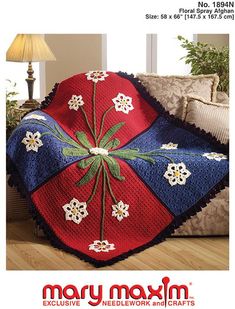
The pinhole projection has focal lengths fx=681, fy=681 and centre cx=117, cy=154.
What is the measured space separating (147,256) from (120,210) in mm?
262

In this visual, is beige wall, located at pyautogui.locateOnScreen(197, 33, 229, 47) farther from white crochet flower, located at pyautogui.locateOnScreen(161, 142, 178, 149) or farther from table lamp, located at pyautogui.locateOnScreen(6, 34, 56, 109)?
white crochet flower, located at pyautogui.locateOnScreen(161, 142, 178, 149)

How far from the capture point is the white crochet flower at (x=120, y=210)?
3.18m

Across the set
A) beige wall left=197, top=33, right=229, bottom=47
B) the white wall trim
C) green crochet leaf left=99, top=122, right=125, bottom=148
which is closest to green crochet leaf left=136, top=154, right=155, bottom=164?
green crochet leaf left=99, top=122, right=125, bottom=148

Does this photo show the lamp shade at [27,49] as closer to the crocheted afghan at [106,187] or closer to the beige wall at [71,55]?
the crocheted afghan at [106,187]

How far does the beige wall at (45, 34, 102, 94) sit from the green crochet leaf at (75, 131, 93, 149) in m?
2.16

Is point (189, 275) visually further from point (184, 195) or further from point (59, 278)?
point (184, 195)

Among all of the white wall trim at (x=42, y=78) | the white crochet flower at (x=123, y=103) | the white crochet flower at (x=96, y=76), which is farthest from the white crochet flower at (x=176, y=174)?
the white wall trim at (x=42, y=78)

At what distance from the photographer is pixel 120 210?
3.19 metres

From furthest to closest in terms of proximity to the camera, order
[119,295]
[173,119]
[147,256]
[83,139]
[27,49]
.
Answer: [27,49], [173,119], [83,139], [147,256], [119,295]

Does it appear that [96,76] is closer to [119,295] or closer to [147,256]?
[147,256]

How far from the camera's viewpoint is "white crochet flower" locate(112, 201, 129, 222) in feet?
10.4

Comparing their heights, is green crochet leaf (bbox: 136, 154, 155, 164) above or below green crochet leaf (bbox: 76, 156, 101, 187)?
above

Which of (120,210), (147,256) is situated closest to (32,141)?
(120,210)
